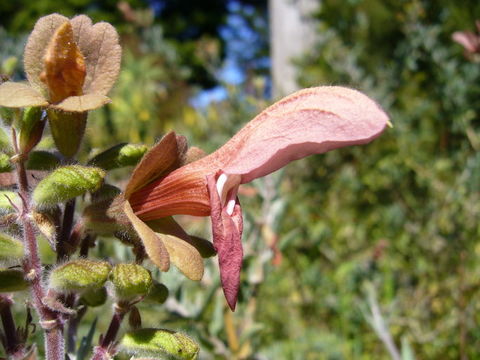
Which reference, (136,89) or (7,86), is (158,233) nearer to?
(7,86)

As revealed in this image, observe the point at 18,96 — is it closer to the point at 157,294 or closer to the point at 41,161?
the point at 41,161

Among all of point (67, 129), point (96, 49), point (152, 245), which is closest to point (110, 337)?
point (152, 245)

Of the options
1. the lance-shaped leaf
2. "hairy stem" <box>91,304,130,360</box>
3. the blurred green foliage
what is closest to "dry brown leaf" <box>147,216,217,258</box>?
"hairy stem" <box>91,304,130,360</box>

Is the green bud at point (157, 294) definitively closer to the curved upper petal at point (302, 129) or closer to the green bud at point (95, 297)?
the green bud at point (95, 297)

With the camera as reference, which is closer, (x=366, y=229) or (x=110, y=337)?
(x=110, y=337)

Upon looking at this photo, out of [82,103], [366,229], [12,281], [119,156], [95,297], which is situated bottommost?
[366,229]

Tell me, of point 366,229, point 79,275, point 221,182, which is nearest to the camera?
point 79,275

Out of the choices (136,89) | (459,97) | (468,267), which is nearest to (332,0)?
(136,89)
